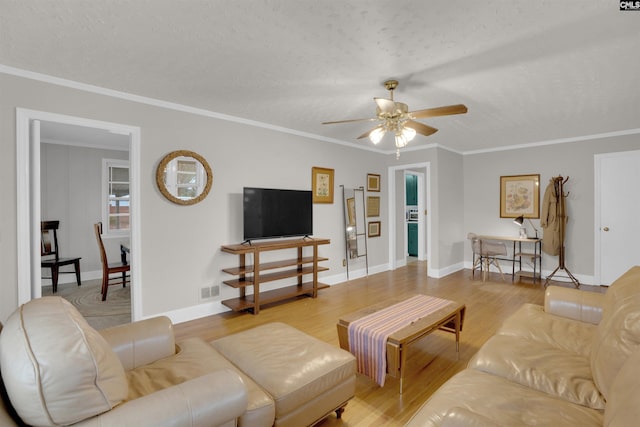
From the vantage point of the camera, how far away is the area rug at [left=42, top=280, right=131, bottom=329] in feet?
11.4

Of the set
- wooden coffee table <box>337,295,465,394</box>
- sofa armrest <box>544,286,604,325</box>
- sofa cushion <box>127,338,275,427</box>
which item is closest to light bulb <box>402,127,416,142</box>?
wooden coffee table <box>337,295,465,394</box>

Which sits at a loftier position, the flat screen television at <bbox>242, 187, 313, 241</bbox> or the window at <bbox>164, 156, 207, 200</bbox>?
the window at <bbox>164, 156, 207, 200</bbox>

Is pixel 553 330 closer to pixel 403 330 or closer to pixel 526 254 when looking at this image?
pixel 403 330

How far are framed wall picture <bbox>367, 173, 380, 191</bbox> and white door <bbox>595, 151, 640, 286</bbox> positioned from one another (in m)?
3.40

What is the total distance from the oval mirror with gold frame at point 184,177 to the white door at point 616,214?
5.82 m

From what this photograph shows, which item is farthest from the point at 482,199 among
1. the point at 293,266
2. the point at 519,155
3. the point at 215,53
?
the point at 215,53

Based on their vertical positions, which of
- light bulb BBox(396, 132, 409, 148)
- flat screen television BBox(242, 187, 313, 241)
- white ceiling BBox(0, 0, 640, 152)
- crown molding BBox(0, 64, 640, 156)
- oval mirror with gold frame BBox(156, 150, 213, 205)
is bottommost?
flat screen television BBox(242, 187, 313, 241)

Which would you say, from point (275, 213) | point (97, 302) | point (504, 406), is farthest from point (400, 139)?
point (97, 302)

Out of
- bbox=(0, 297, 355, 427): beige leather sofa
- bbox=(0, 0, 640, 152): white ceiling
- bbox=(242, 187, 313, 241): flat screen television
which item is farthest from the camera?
bbox=(242, 187, 313, 241): flat screen television

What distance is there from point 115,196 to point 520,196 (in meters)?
7.44

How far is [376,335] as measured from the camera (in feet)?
6.79

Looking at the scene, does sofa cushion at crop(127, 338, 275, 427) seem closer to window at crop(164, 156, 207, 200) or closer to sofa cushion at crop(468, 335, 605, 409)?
sofa cushion at crop(468, 335, 605, 409)

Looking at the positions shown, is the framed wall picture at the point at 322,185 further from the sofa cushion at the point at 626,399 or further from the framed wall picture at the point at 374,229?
the sofa cushion at the point at 626,399

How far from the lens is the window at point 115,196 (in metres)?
5.54
